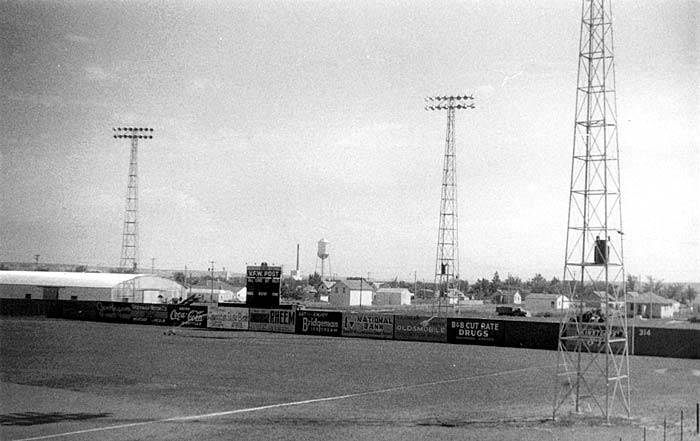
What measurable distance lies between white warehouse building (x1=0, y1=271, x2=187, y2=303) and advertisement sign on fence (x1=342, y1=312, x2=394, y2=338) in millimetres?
34053

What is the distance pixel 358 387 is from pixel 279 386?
9.16 ft

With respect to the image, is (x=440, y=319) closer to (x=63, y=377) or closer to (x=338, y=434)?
(x=63, y=377)

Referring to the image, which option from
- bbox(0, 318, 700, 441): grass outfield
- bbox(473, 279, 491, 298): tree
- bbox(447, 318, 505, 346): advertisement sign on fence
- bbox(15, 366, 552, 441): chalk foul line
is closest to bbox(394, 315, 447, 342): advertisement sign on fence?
bbox(447, 318, 505, 346): advertisement sign on fence

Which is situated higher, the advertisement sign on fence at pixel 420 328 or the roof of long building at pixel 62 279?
the roof of long building at pixel 62 279

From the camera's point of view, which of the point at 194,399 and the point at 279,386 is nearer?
the point at 194,399

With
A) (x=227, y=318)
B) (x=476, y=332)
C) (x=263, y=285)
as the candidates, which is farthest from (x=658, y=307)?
(x=227, y=318)

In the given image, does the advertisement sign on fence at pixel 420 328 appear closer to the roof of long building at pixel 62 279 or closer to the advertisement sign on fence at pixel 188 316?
the advertisement sign on fence at pixel 188 316

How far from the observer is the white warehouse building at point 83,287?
7700 centimetres

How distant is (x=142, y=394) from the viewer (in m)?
22.3

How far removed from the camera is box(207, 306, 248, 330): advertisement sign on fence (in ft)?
179

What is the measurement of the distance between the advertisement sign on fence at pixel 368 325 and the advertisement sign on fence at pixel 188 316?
12.6 metres

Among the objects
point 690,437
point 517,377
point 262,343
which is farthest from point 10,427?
point 262,343

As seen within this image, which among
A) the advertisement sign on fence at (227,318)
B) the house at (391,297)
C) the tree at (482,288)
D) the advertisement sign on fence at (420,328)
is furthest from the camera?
the tree at (482,288)

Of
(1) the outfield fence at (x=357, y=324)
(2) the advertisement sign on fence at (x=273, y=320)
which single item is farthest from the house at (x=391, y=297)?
(2) the advertisement sign on fence at (x=273, y=320)
